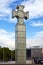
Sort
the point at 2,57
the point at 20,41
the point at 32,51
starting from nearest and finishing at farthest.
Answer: the point at 20,41, the point at 2,57, the point at 32,51

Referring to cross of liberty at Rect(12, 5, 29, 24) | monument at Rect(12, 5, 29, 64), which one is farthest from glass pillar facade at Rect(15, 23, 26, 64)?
cross of liberty at Rect(12, 5, 29, 24)

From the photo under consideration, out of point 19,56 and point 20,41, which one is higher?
point 20,41

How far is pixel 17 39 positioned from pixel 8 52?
61186mm

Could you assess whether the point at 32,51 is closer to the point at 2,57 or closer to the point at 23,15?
the point at 2,57

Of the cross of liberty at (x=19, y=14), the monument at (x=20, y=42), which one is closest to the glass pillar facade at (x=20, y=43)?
the monument at (x=20, y=42)

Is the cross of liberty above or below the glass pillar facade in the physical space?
above

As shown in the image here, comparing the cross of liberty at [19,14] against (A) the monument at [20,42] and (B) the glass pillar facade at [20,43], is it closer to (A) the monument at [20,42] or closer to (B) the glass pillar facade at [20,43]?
(A) the monument at [20,42]

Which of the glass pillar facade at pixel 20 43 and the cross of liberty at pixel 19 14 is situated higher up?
the cross of liberty at pixel 19 14

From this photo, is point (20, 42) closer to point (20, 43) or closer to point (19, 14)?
point (20, 43)

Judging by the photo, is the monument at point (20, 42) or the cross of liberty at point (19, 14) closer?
the monument at point (20, 42)

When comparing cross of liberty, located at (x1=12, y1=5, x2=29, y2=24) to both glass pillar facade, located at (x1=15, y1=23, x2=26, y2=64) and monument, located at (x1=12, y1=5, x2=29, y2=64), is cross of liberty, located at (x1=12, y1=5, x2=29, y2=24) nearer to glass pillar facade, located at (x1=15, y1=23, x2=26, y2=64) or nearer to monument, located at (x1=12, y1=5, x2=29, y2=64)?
monument, located at (x1=12, y1=5, x2=29, y2=64)

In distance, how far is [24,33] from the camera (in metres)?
21.7

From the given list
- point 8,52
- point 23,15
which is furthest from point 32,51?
point 23,15

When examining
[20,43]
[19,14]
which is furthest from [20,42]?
[19,14]
